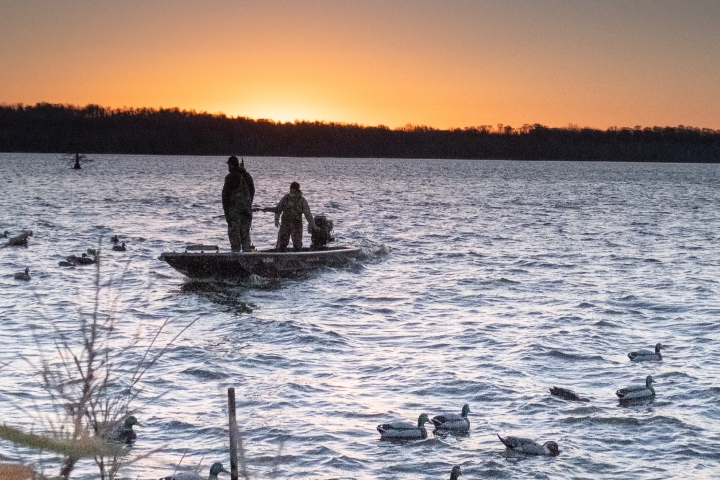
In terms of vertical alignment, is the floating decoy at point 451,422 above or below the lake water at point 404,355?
above

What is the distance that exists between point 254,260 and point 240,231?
2.48 ft

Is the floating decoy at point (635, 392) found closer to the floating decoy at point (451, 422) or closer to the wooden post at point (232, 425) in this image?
the floating decoy at point (451, 422)

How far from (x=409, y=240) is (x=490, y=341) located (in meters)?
23.0

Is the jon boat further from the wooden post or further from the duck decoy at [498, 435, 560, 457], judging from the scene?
the wooden post

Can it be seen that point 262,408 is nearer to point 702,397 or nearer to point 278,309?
point 702,397

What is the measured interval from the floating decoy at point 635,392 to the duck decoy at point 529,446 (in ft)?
7.88

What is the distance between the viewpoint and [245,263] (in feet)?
68.0

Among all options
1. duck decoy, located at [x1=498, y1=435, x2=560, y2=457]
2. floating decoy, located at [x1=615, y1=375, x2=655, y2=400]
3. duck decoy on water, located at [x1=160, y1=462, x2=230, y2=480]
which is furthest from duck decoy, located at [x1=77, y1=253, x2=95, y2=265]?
duck decoy, located at [x1=498, y1=435, x2=560, y2=457]

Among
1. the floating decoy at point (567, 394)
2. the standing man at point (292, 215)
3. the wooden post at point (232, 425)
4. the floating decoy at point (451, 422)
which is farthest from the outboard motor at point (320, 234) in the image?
the wooden post at point (232, 425)

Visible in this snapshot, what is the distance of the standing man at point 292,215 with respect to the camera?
2150 cm

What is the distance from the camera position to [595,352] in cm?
1532

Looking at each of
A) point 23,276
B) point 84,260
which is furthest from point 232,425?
point 84,260

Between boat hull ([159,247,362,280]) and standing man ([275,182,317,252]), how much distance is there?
54 cm

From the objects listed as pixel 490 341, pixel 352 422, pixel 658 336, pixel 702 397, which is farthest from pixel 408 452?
pixel 658 336
